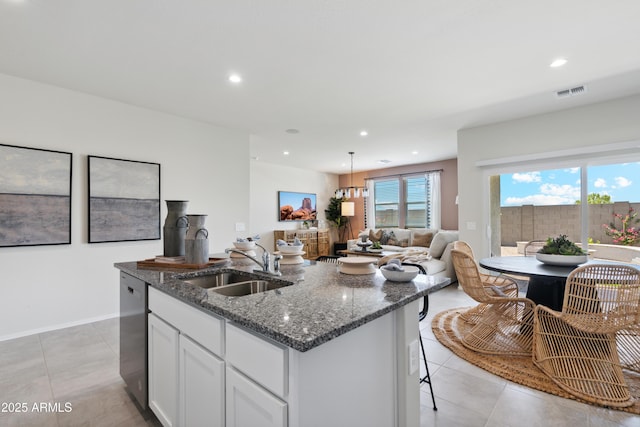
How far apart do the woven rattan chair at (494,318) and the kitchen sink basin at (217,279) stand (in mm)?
1920

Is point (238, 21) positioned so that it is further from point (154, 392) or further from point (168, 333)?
point (154, 392)

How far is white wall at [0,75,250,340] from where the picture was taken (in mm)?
2939

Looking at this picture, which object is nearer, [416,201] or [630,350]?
[630,350]

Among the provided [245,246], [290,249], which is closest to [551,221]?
[290,249]

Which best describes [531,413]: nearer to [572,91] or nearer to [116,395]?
Answer: [116,395]

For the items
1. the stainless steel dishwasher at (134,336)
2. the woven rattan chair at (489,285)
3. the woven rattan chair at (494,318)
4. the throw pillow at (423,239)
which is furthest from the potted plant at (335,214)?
the stainless steel dishwasher at (134,336)

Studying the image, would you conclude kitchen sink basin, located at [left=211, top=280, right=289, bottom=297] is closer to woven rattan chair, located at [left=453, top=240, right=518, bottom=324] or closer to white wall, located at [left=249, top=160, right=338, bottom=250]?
woven rattan chair, located at [left=453, top=240, right=518, bottom=324]

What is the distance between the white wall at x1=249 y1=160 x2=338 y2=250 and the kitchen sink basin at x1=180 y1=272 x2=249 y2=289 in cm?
511

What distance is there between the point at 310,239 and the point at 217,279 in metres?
5.68

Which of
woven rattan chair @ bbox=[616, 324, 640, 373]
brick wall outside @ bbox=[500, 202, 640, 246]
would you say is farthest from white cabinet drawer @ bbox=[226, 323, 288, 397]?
brick wall outside @ bbox=[500, 202, 640, 246]

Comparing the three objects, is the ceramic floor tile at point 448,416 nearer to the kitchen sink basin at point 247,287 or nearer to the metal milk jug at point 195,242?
the kitchen sink basin at point 247,287

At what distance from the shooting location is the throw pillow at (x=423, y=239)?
258 inches

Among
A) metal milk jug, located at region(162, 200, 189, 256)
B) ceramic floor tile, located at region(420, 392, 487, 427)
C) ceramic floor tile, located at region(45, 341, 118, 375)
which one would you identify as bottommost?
ceramic floor tile, located at region(420, 392, 487, 427)

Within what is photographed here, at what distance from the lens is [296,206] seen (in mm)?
7969
